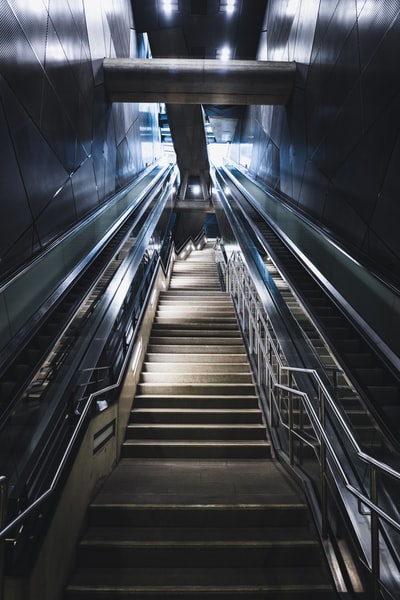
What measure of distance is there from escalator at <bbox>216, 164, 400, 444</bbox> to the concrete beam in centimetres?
318

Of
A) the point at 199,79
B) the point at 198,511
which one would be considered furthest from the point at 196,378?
the point at 199,79

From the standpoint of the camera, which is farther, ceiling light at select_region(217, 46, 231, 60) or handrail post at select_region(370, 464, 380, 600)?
ceiling light at select_region(217, 46, 231, 60)

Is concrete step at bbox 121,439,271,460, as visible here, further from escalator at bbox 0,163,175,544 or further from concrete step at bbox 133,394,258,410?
escalator at bbox 0,163,175,544

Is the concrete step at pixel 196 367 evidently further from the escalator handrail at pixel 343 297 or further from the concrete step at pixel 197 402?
the escalator handrail at pixel 343 297

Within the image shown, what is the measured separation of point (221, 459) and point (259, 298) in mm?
1909

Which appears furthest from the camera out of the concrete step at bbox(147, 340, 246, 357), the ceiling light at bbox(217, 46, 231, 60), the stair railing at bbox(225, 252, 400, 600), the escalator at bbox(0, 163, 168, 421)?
the ceiling light at bbox(217, 46, 231, 60)

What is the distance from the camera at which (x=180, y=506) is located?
2.34m

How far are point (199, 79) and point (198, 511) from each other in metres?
6.57

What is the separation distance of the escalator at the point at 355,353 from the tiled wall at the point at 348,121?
0.66 metres

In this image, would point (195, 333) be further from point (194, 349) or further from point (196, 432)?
point (196, 432)

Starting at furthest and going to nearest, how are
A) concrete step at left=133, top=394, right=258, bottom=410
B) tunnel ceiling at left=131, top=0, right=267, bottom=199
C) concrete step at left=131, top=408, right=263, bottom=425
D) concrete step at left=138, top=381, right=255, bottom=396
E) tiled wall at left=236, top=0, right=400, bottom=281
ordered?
tunnel ceiling at left=131, top=0, right=267, bottom=199 → concrete step at left=138, top=381, right=255, bottom=396 → concrete step at left=133, top=394, right=258, bottom=410 → concrete step at left=131, top=408, right=263, bottom=425 → tiled wall at left=236, top=0, right=400, bottom=281

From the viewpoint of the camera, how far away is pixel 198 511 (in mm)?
2334

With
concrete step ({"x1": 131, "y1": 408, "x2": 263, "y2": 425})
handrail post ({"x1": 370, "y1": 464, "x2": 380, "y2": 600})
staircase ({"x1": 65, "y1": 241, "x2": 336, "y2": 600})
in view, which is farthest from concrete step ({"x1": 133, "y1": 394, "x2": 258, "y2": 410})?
handrail post ({"x1": 370, "y1": 464, "x2": 380, "y2": 600})

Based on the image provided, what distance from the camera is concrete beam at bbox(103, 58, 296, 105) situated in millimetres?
6348
